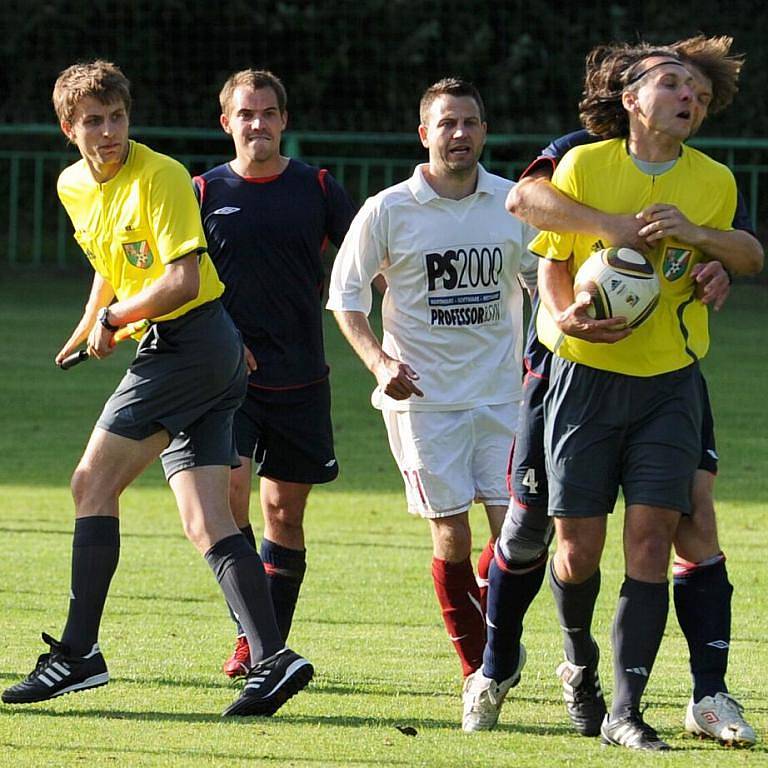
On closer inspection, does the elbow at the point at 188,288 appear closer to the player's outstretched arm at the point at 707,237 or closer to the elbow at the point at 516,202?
the elbow at the point at 516,202

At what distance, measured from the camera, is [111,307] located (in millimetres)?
5566

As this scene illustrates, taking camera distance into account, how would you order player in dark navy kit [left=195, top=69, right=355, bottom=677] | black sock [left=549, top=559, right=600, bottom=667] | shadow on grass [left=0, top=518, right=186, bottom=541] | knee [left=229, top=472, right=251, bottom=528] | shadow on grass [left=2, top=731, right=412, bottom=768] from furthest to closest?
shadow on grass [left=0, top=518, right=186, bottom=541] → player in dark navy kit [left=195, top=69, right=355, bottom=677] → knee [left=229, top=472, right=251, bottom=528] → black sock [left=549, top=559, right=600, bottom=667] → shadow on grass [left=2, top=731, right=412, bottom=768]

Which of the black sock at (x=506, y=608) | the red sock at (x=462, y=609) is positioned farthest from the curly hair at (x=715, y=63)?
the red sock at (x=462, y=609)

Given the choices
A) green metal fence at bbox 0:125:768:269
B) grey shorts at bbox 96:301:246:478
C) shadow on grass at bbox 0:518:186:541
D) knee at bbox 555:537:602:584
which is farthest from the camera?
green metal fence at bbox 0:125:768:269

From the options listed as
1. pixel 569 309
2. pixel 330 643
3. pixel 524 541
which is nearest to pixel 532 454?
pixel 524 541

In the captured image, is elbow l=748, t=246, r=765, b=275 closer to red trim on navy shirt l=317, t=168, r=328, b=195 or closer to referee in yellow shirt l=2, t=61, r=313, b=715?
referee in yellow shirt l=2, t=61, r=313, b=715

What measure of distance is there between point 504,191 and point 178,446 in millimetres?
1475

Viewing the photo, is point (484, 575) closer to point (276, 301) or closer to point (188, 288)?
point (276, 301)

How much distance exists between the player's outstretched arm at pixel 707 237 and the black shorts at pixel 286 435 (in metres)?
2.14

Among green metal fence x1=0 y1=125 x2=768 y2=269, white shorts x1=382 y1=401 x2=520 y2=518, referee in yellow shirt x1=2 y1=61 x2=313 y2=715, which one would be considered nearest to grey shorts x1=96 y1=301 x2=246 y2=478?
referee in yellow shirt x1=2 y1=61 x2=313 y2=715

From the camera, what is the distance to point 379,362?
5.71 metres

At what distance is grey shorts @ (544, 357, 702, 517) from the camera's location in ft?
16.3

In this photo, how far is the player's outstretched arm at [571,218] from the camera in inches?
196

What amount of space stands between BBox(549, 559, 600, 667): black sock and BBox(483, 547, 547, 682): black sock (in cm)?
24
